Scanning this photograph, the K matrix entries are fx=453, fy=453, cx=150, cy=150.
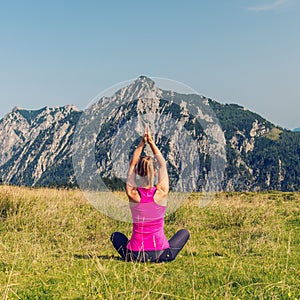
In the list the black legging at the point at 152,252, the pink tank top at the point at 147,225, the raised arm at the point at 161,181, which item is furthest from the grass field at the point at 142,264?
the raised arm at the point at 161,181

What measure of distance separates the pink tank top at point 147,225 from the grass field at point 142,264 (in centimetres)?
37

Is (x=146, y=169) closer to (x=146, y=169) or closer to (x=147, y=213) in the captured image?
(x=146, y=169)

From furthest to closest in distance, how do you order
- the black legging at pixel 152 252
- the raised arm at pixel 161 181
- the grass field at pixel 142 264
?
the raised arm at pixel 161 181 < the black legging at pixel 152 252 < the grass field at pixel 142 264

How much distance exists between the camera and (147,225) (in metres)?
7.91

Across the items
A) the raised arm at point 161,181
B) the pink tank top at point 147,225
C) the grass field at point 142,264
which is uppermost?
the raised arm at point 161,181

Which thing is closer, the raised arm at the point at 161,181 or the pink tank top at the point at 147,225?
the pink tank top at the point at 147,225

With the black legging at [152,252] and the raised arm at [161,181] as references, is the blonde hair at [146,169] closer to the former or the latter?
the raised arm at [161,181]

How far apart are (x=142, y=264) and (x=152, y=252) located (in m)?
0.27

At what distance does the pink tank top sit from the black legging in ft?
0.28

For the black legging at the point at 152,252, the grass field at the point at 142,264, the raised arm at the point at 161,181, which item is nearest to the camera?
the grass field at the point at 142,264

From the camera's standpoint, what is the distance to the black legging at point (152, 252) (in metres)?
7.75

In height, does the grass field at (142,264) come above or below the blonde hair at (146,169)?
below

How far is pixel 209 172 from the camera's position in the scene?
11.7 m

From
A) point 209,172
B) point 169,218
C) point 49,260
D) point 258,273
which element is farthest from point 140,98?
point 258,273
